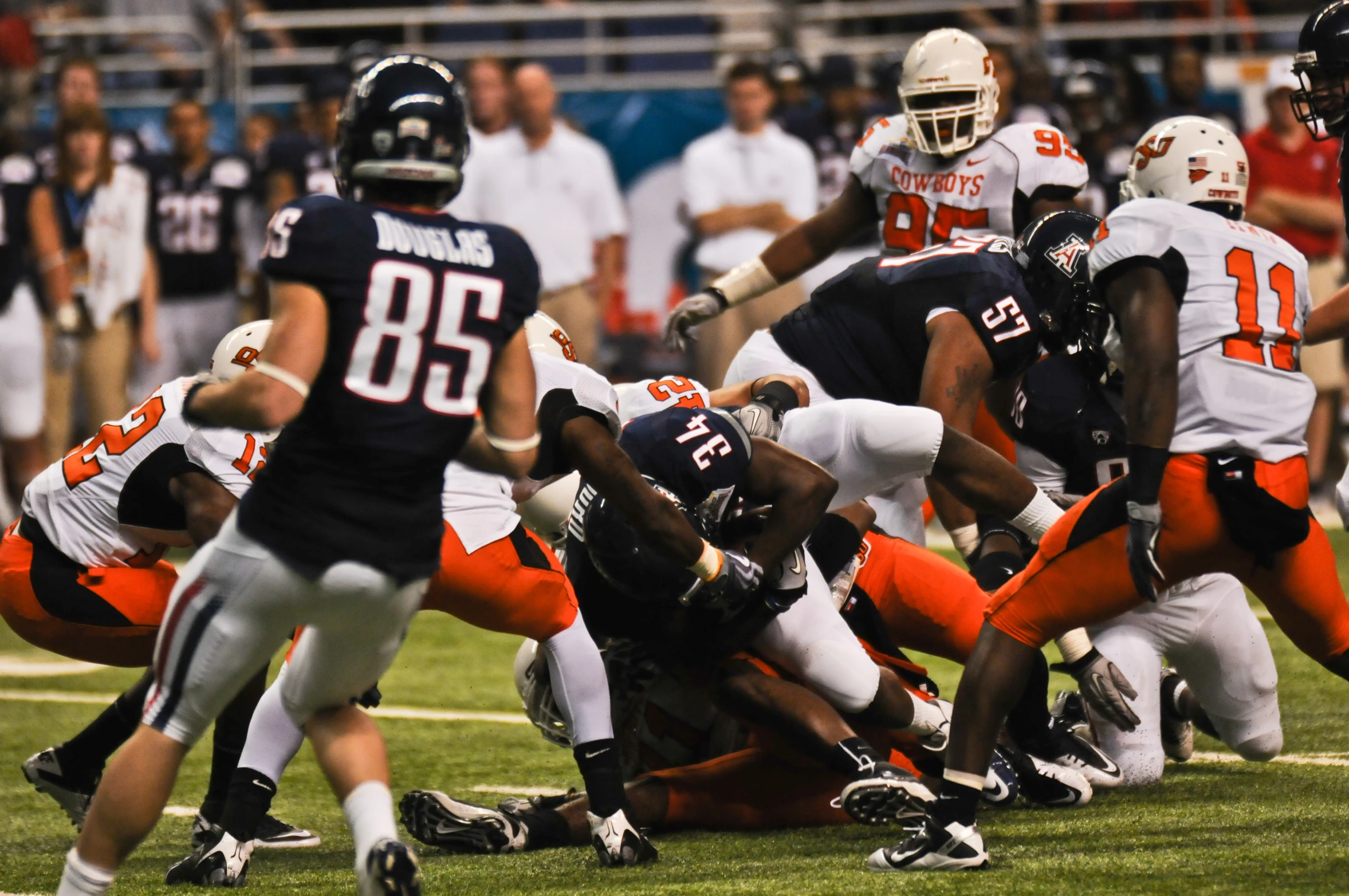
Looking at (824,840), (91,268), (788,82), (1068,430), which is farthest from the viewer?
(788,82)

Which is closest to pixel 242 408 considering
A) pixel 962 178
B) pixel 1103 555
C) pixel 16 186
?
pixel 1103 555

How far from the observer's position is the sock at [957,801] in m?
3.63

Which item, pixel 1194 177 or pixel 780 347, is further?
pixel 780 347

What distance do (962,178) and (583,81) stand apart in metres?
6.18

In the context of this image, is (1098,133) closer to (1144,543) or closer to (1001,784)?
(1001,784)

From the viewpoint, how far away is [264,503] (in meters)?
3.02

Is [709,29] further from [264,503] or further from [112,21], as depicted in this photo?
[264,503]

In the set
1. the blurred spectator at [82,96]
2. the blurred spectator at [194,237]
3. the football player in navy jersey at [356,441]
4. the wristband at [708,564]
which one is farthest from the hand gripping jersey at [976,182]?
the blurred spectator at [82,96]

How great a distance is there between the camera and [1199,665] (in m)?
4.47

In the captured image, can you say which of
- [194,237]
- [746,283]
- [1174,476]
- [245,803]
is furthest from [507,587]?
[194,237]

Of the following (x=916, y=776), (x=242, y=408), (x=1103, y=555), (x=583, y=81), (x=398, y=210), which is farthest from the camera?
(x=583, y=81)

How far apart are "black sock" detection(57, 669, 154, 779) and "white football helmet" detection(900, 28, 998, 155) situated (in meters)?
2.80

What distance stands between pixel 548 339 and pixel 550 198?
519 centimetres

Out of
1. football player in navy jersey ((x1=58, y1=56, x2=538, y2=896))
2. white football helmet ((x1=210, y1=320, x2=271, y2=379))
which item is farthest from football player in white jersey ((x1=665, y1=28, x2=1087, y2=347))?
football player in navy jersey ((x1=58, y1=56, x2=538, y2=896))
